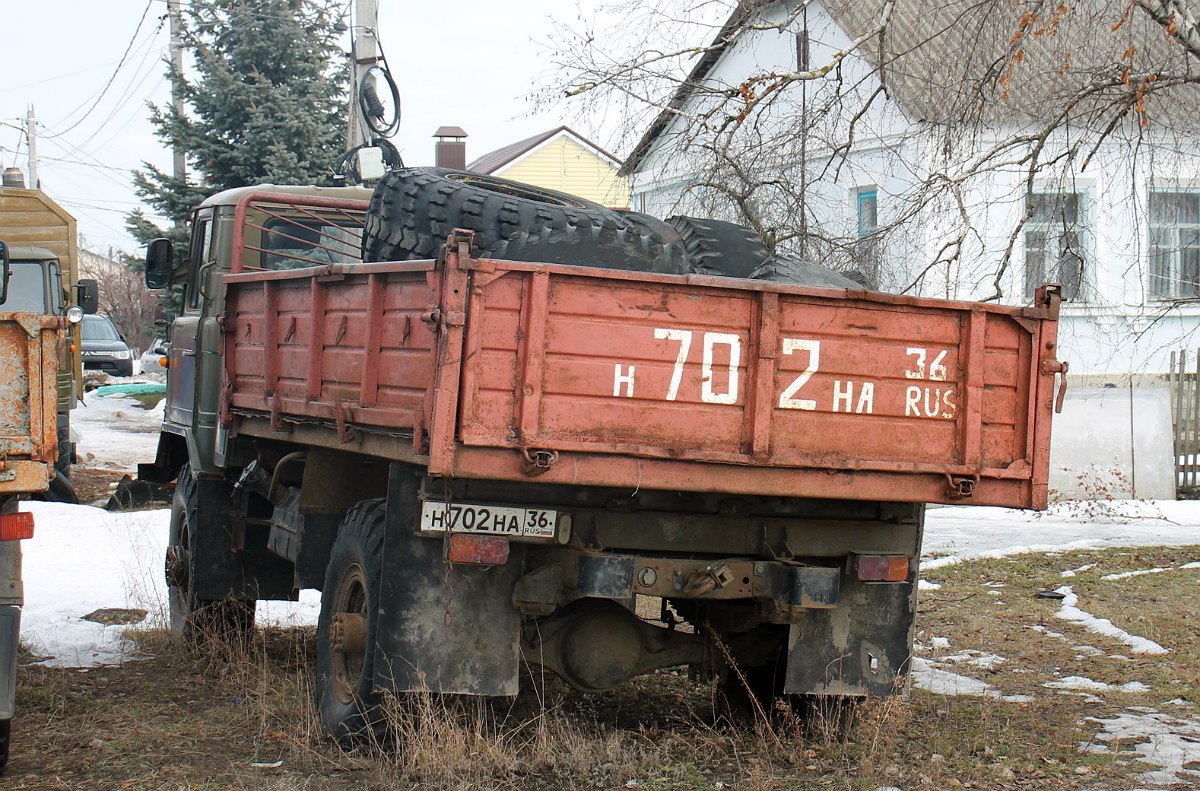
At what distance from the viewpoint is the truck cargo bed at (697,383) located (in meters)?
4.20

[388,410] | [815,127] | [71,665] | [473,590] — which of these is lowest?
[71,665]

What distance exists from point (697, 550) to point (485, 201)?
203cm

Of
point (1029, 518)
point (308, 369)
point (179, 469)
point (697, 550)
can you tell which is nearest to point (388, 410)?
point (308, 369)

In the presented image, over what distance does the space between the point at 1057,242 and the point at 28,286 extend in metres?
10.7

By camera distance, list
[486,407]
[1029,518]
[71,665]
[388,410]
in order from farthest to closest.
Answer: [1029,518], [71,665], [388,410], [486,407]

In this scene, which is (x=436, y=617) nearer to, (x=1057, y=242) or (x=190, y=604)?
(x=190, y=604)

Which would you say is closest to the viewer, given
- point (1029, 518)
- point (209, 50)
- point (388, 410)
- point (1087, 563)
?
point (388, 410)

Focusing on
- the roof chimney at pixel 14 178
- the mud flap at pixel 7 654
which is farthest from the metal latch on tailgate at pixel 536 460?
the roof chimney at pixel 14 178

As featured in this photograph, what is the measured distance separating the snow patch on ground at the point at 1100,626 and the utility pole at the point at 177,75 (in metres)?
16.8

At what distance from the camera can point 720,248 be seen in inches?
241

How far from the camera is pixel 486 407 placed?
419 cm

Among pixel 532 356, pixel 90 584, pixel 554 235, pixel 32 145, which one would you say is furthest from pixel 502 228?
pixel 32 145

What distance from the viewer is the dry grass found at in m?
4.78

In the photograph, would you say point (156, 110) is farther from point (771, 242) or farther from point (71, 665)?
point (71, 665)
